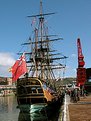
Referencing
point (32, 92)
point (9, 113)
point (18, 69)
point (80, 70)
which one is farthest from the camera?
point (80, 70)

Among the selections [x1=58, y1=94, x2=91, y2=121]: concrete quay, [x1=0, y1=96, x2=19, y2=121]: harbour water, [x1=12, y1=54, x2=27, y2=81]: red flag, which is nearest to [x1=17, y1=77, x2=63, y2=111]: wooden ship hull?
[x1=12, y1=54, x2=27, y2=81]: red flag

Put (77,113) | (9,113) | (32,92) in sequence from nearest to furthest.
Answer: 1. (77,113)
2. (32,92)
3. (9,113)

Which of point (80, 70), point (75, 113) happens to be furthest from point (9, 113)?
point (75, 113)

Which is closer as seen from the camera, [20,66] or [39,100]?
[20,66]

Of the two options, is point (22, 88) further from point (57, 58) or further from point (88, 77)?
point (88, 77)

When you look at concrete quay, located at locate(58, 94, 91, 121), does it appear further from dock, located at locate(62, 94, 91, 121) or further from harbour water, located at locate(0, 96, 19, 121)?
harbour water, located at locate(0, 96, 19, 121)

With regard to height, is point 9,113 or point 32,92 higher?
point 32,92

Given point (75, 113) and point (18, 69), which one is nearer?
point (75, 113)

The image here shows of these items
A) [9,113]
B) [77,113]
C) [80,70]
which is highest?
[80,70]

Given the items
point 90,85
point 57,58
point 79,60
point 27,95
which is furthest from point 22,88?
point 90,85

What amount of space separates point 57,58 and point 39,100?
53012 mm

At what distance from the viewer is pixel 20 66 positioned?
37.1 metres

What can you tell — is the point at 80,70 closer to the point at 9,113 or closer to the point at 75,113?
the point at 9,113

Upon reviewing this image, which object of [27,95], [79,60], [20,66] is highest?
[79,60]
